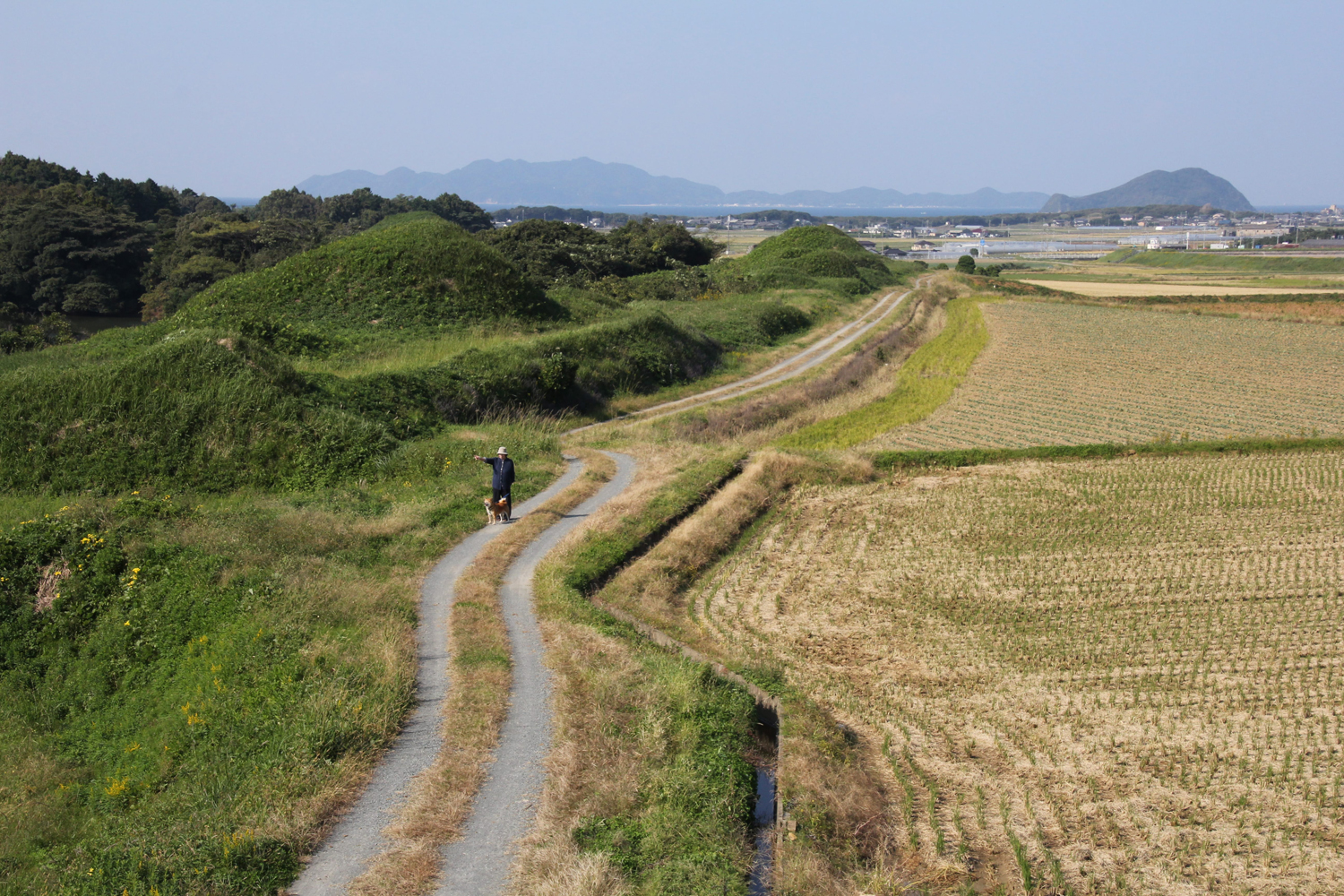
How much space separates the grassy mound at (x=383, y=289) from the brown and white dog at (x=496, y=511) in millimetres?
17478

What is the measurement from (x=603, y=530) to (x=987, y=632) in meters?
7.09

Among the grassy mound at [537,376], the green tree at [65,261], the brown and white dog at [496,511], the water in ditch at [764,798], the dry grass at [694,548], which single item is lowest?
the water in ditch at [764,798]

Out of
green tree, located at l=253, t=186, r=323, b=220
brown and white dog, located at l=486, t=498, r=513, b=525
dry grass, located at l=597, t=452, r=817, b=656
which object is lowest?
dry grass, located at l=597, t=452, r=817, b=656

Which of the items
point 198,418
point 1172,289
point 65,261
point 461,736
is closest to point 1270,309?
point 1172,289

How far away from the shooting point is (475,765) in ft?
30.5

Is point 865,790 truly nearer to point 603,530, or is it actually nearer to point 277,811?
point 277,811

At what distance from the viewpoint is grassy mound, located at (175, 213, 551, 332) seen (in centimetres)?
3412

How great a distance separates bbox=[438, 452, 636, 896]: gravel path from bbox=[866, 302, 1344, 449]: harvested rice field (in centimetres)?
1690

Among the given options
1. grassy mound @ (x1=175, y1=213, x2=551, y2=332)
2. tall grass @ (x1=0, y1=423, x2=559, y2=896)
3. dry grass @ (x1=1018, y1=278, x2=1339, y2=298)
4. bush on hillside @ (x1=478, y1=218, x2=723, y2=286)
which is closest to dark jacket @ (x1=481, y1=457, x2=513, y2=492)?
tall grass @ (x1=0, y1=423, x2=559, y2=896)

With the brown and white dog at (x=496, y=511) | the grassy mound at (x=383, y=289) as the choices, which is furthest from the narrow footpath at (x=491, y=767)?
the grassy mound at (x=383, y=289)

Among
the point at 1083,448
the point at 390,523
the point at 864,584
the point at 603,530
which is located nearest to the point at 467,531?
the point at 390,523

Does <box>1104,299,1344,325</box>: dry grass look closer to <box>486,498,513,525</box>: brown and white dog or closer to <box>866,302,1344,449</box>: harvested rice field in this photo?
<box>866,302,1344,449</box>: harvested rice field

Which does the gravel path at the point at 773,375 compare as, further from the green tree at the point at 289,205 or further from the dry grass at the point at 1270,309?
the green tree at the point at 289,205

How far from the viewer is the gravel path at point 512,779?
768 cm
